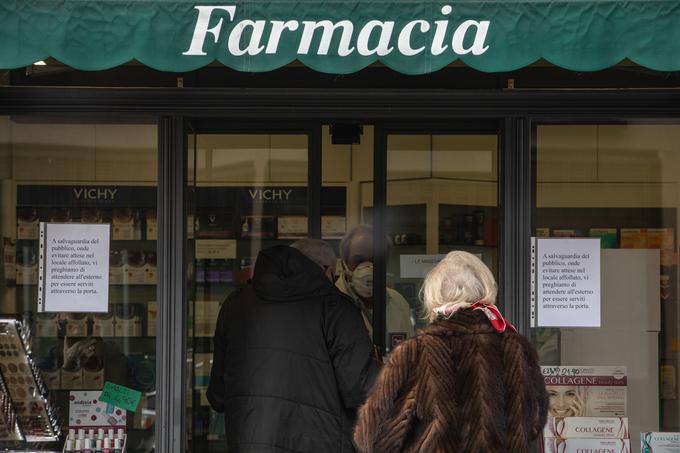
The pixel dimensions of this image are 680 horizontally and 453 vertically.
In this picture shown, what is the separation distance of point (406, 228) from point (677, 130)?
1.67m

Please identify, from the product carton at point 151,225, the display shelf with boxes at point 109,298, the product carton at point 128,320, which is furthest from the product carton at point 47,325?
the product carton at point 151,225

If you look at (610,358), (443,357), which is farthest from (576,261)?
A: (443,357)

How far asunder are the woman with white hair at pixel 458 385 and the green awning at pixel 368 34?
1.15 m

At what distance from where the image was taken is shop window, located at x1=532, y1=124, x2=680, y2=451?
18.3 feet

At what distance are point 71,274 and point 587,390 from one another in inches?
120

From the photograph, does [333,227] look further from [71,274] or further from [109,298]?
[71,274]

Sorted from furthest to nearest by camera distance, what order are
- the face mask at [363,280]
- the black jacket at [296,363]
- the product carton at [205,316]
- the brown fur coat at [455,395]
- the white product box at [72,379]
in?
the face mask at [363,280]
the product carton at [205,316]
the white product box at [72,379]
the black jacket at [296,363]
the brown fur coat at [455,395]

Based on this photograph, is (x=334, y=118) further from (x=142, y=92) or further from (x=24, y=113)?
(x=24, y=113)

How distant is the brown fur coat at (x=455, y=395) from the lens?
3746mm

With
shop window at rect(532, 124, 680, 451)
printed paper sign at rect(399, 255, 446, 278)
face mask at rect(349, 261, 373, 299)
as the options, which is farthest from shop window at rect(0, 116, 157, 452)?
shop window at rect(532, 124, 680, 451)

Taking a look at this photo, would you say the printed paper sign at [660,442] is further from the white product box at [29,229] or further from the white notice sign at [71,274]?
the white product box at [29,229]

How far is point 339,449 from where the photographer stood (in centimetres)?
475

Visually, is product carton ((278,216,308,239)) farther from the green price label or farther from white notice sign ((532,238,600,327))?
white notice sign ((532,238,600,327))

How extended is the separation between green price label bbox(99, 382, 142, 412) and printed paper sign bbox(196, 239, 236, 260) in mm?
882
